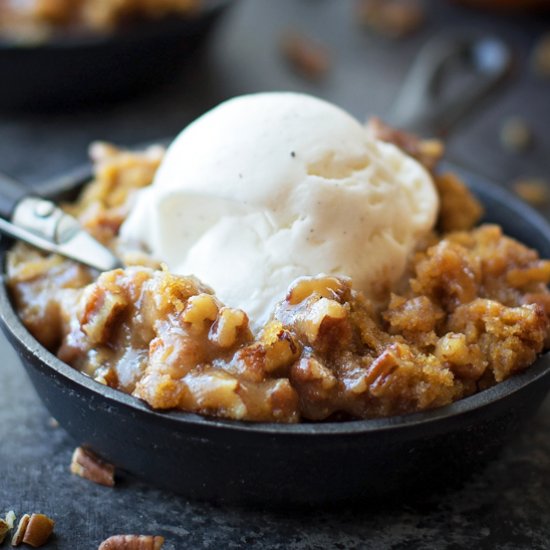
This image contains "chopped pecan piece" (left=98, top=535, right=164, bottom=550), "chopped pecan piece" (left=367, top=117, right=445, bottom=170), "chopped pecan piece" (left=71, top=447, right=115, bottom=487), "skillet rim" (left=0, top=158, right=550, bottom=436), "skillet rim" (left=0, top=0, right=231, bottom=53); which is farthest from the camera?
"skillet rim" (left=0, top=0, right=231, bottom=53)

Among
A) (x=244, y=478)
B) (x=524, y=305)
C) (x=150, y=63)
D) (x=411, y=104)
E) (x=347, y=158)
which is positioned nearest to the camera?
(x=244, y=478)

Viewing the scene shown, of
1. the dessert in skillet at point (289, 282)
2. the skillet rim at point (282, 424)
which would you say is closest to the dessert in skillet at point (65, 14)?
the dessert in skillet at point (289, 282)

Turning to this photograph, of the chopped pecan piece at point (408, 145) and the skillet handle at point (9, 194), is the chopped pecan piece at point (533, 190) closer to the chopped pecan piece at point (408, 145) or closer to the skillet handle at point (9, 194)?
the chopped pecan piece at point (408, 145)

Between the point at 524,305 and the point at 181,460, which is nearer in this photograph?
the point at 181,460

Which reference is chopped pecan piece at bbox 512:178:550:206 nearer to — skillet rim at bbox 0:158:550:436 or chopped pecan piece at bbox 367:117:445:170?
chopped pecan piece at bbox 367:117:445:170

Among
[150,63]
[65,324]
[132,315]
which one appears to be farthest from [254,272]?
[150,63]

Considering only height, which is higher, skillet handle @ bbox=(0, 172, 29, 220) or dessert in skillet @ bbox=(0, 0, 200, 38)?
skillet handle @ bbox=(0, 172, 29, 220)

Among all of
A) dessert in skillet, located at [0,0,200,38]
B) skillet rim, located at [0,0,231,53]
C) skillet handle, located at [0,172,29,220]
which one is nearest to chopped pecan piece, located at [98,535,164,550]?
skillet handle, located at [0,172,29,220]

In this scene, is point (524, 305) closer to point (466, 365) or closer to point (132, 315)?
point (466, 365)
